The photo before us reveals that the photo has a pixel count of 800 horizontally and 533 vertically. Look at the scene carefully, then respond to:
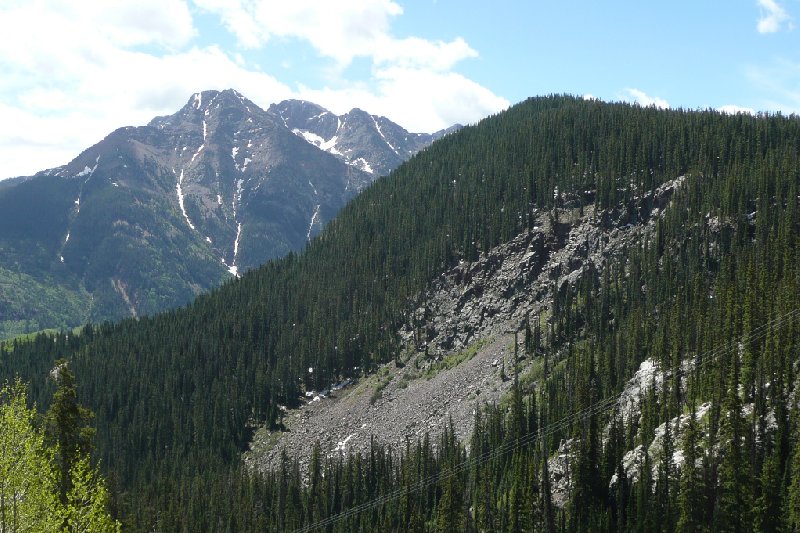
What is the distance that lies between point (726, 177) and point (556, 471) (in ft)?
342

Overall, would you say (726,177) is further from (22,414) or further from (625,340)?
(22,414)

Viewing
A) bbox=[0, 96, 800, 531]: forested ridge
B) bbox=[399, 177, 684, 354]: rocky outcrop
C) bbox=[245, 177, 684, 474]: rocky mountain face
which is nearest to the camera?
bbox=[0, 96, 800, 531]: forested ridge

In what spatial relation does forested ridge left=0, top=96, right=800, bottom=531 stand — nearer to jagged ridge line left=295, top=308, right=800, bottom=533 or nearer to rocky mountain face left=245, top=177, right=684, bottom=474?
jagged ridge line left=295, top=308, right=800, bottom=533

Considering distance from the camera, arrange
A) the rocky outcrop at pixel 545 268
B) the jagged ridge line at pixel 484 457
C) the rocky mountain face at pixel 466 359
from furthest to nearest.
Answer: the rocky outcrop at pixel 545 268, the rocky mountain face at pixel 466 359, the jagged ridge line at pixel 484 457

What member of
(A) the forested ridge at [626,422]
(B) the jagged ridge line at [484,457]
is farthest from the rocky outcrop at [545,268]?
(B) the jagged ridge line at [484,457]

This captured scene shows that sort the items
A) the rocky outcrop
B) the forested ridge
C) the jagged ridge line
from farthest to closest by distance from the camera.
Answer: the rocky outcrop → the jagged ridge line → the forested ridge

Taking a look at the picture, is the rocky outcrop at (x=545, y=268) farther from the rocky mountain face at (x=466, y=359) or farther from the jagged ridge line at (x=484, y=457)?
the jagged ridge line at (x=484, y=457)

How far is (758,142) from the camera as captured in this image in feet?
625

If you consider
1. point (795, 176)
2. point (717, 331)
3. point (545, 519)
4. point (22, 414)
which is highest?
point (795, 176)

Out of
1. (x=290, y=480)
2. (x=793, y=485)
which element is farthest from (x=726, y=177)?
(x=290, y=480)

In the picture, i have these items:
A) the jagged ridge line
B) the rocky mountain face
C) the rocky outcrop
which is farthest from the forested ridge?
the rocky mountain face

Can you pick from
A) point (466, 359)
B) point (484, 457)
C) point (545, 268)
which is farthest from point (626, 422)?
point (545, 268)

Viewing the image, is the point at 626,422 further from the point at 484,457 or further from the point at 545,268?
the point at 545,268

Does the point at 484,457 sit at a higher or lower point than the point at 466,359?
lower
